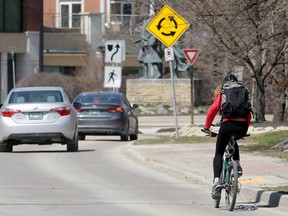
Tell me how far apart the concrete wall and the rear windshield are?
93.6ft

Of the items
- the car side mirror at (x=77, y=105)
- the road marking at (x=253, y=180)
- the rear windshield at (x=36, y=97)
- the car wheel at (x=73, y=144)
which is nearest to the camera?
the road marking at (x=253, y=180)

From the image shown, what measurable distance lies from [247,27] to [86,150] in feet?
23.9

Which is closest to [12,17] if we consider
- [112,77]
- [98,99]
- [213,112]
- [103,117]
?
[112,77]

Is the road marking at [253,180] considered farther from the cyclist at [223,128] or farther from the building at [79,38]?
the building at [79,38]

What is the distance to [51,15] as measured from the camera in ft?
228

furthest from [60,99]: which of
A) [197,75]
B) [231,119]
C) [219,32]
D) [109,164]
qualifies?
[197,75]

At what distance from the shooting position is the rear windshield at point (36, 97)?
75.2 ft

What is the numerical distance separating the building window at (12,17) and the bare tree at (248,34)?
30236 mm

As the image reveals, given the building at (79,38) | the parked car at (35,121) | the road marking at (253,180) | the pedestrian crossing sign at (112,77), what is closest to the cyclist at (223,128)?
the road marking at (253,180)

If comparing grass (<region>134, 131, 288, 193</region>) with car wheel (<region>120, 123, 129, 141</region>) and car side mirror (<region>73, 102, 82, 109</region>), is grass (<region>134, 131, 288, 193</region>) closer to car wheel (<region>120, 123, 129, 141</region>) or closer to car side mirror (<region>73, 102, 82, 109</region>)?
car side mirror (<region>73, 102, 82, 109</region>)

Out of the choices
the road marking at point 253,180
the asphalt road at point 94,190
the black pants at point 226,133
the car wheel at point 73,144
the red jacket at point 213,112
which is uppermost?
the red jacket at point 213,112

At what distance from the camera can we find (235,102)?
12430 mm

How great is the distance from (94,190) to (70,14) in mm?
55185

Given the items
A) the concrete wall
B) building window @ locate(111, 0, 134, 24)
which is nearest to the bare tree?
the concrete wall
